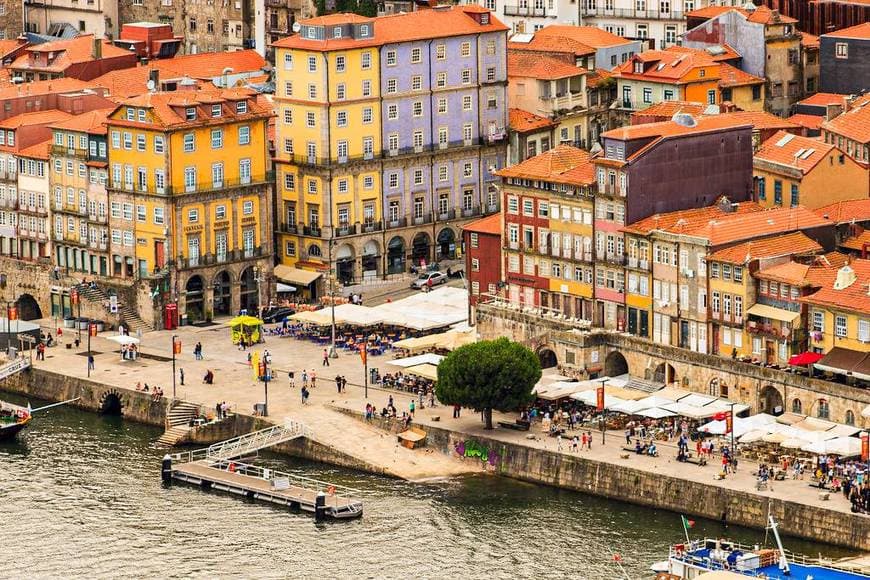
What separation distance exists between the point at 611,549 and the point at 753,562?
1206 centimetres

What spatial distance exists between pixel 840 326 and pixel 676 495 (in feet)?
54.7

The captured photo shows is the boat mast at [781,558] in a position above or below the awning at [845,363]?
below

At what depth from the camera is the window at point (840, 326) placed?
7820 inches

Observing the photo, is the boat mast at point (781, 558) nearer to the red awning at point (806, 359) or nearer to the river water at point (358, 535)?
the river water at point (358, 535)

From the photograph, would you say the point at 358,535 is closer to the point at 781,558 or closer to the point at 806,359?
the point at 781,558

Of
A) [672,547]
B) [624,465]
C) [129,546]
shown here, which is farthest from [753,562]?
[129,546]

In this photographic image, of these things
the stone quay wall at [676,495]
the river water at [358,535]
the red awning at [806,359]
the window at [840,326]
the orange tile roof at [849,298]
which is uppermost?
the orange tile roof at [849,298]

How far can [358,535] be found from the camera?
189125mm

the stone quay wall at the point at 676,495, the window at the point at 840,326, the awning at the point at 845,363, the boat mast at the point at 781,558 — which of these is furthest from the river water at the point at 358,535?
the window at the point at 840,326

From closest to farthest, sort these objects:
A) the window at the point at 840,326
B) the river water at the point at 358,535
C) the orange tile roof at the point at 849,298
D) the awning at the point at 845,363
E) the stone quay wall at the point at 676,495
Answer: the river water at the point at 358,535, the stone quay wall at the point at 676,495, the awning at the point at 845,363, the orange tile roof at the point at 849,298, the window at the point at 840,326

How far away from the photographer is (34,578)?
7185 inches

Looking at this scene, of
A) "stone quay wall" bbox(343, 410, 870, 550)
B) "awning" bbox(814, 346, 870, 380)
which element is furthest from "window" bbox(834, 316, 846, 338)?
"stone quay wall" bbox(343, 410, 870, 550)

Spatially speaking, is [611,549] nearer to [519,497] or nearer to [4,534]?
[519,497]

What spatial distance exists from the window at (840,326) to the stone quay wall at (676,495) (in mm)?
15850
